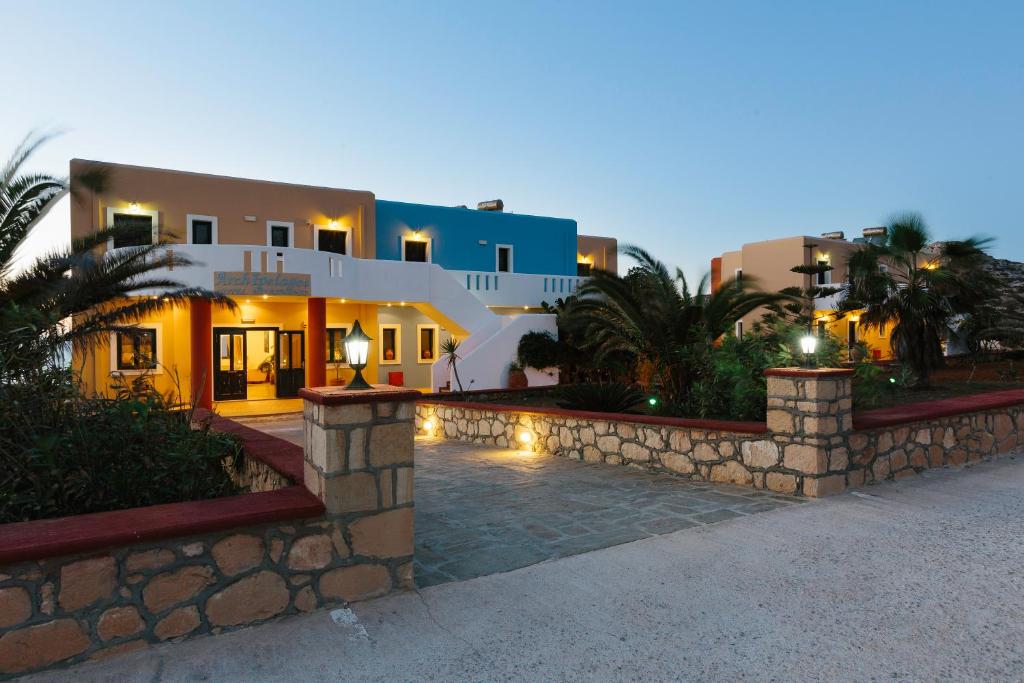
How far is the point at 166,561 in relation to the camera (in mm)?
3084

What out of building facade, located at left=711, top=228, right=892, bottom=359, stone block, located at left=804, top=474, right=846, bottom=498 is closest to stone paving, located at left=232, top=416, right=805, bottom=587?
stone block, located at left=804, top=474, right=846, bottom=498

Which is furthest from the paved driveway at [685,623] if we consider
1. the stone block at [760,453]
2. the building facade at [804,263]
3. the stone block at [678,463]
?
the building facade at [804,263]

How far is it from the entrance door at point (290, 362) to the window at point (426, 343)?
12.4 feet

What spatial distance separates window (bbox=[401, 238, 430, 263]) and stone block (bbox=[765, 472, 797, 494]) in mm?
16568

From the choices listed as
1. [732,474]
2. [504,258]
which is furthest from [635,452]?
[504,258]

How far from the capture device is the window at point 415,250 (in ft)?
69.5

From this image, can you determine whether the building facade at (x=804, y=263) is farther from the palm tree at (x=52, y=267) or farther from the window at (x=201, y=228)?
the palm tree at (x=52, y=267)

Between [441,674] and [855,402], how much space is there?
287 inches

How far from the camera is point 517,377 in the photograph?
1695cm

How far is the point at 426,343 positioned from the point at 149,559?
18344 millimetres

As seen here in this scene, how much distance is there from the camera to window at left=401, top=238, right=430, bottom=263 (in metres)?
21.2

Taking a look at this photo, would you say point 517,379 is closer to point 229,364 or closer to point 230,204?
point 229,364

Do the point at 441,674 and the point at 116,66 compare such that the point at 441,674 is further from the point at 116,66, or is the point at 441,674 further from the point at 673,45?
the point at 673,45

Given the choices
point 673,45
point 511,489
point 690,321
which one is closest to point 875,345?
point 673,45
